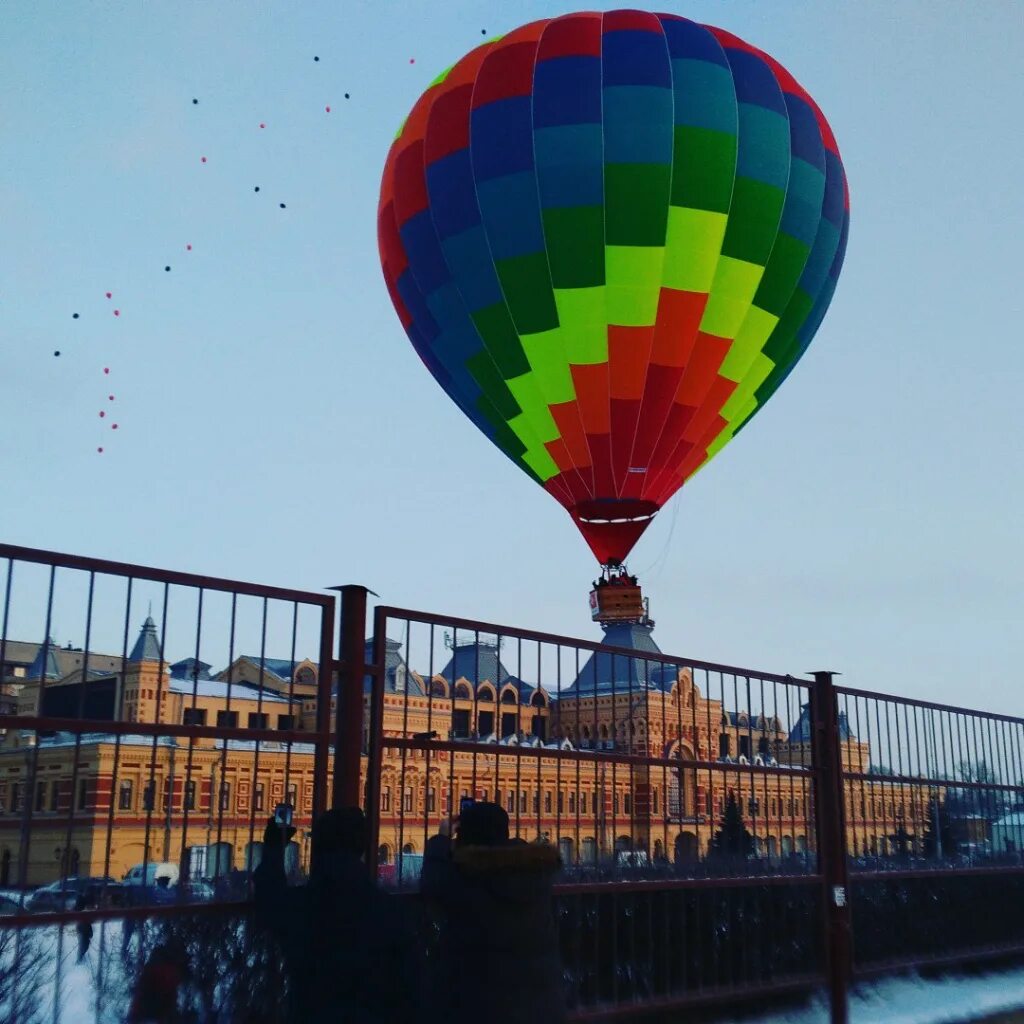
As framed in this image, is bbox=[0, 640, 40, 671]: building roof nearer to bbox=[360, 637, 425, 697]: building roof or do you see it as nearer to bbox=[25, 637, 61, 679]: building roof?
bbox=[25, 637, 61, 679]: building roof

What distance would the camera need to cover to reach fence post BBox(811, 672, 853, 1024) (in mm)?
8961

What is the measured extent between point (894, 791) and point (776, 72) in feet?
34.3

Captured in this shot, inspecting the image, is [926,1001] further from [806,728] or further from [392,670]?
[392,670]

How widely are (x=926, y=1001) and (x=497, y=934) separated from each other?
6.51 metres

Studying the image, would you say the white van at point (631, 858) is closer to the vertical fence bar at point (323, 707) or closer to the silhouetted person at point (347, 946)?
the vertical fence bar at point (323, 707)

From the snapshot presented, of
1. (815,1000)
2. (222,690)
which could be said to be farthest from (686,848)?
(222,690)

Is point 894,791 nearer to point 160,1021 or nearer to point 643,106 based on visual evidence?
point 160,1021

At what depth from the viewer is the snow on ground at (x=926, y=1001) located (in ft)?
28.9

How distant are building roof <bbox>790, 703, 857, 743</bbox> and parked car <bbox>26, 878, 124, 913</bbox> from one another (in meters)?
5.42

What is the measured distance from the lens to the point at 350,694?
20.1 feet

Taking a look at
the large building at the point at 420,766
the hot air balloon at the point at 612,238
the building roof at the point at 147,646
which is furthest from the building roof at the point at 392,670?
the hot air balloon at the point at 612,238

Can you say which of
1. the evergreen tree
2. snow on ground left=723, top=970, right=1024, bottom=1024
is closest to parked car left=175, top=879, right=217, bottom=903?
the evergreen tree

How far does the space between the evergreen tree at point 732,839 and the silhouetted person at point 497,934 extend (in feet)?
12.7

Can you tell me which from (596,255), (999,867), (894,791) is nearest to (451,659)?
(894,791)
